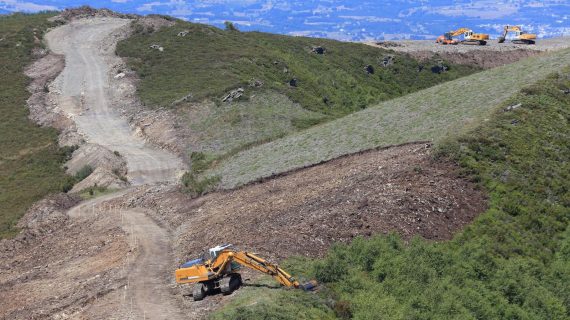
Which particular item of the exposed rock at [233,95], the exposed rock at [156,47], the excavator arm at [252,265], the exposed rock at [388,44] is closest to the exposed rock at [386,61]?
the exposed rock at [388,44]

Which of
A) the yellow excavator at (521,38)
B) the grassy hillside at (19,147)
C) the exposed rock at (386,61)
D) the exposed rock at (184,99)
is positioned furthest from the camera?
the yellow excavator at (521,38)

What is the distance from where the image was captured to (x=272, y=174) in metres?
40.1

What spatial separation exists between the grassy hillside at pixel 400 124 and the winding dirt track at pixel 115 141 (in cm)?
623

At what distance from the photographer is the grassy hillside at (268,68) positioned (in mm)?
72000

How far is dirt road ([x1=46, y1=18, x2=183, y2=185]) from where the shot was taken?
54.4 metres

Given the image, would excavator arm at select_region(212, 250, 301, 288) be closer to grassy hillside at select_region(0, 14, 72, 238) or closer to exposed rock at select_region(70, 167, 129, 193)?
grassy hillside at select_region(0, 14, 72, 238)

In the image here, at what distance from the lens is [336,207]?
3189cm

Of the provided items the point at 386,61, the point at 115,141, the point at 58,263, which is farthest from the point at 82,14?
the point at 58,263

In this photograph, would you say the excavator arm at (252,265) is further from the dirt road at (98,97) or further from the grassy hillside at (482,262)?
the dirt road at (98,97)

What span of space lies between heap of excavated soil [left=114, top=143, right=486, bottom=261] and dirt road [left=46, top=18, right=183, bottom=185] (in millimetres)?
14717

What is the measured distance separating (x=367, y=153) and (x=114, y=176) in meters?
19.0

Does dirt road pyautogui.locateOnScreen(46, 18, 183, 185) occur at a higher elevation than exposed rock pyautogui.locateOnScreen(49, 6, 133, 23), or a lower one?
lower

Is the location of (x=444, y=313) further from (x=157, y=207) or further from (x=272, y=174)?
(x=157, y=207)

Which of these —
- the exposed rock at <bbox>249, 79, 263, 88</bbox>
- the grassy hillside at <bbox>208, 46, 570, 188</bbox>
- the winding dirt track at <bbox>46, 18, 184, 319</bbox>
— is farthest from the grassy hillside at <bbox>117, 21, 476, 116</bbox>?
the grassy hillside at <bbox>208, 46, 570, 188</bbox>
